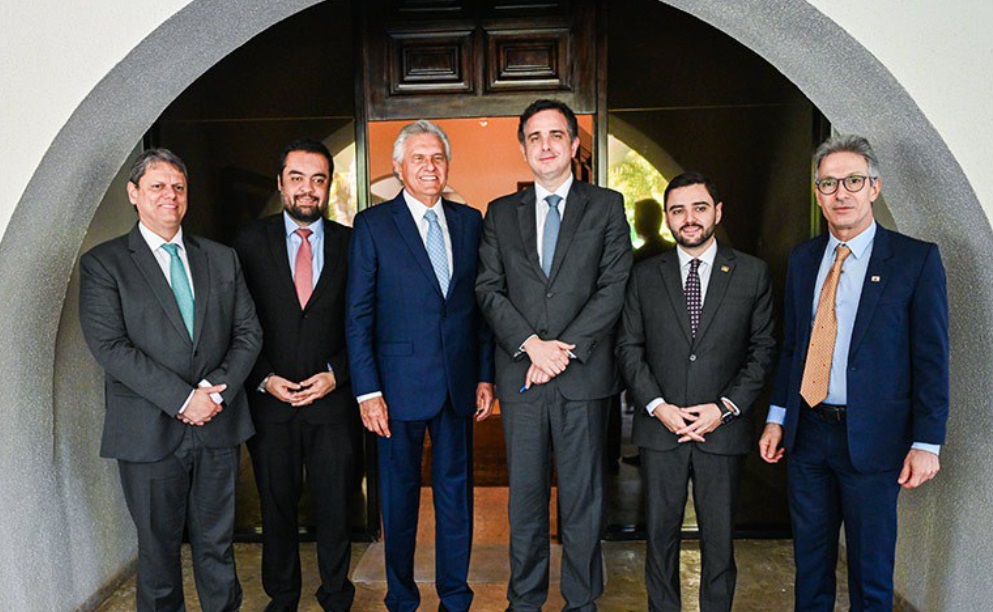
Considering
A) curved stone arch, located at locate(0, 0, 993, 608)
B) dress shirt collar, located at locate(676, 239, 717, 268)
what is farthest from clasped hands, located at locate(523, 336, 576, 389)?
curved stone arch, located at locate(0, 0, 993, 608)

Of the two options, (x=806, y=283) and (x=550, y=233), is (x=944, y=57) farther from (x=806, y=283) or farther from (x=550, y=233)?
(x=550, y=233)

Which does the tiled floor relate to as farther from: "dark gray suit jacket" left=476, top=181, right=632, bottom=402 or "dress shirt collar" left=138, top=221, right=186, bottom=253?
"dress shirt collar" left=138, top=221, right=186, bottom=253

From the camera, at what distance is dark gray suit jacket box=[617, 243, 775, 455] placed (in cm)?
306

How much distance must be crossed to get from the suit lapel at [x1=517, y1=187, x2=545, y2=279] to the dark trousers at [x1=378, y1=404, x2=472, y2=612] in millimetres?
659

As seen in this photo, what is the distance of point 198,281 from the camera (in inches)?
121

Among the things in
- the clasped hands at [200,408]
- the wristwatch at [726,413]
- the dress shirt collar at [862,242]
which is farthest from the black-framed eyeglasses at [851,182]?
the clasped hands at [200,408]

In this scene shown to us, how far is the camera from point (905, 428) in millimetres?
2760

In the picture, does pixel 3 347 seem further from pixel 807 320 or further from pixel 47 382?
pixel 807 320

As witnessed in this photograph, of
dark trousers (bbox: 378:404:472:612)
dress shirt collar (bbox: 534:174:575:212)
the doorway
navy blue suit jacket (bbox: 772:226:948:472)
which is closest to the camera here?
navy blue suit jacket (bbox: 772:226:948:472)

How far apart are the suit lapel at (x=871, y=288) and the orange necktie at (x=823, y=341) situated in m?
0.07

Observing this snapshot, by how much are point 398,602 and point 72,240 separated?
6.09ft

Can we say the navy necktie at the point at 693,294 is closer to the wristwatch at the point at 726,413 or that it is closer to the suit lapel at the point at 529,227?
the wristwatch at the point at 726,413

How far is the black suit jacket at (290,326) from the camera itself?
336 centimetres

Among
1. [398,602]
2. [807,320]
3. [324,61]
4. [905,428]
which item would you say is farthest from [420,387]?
[324,61]
